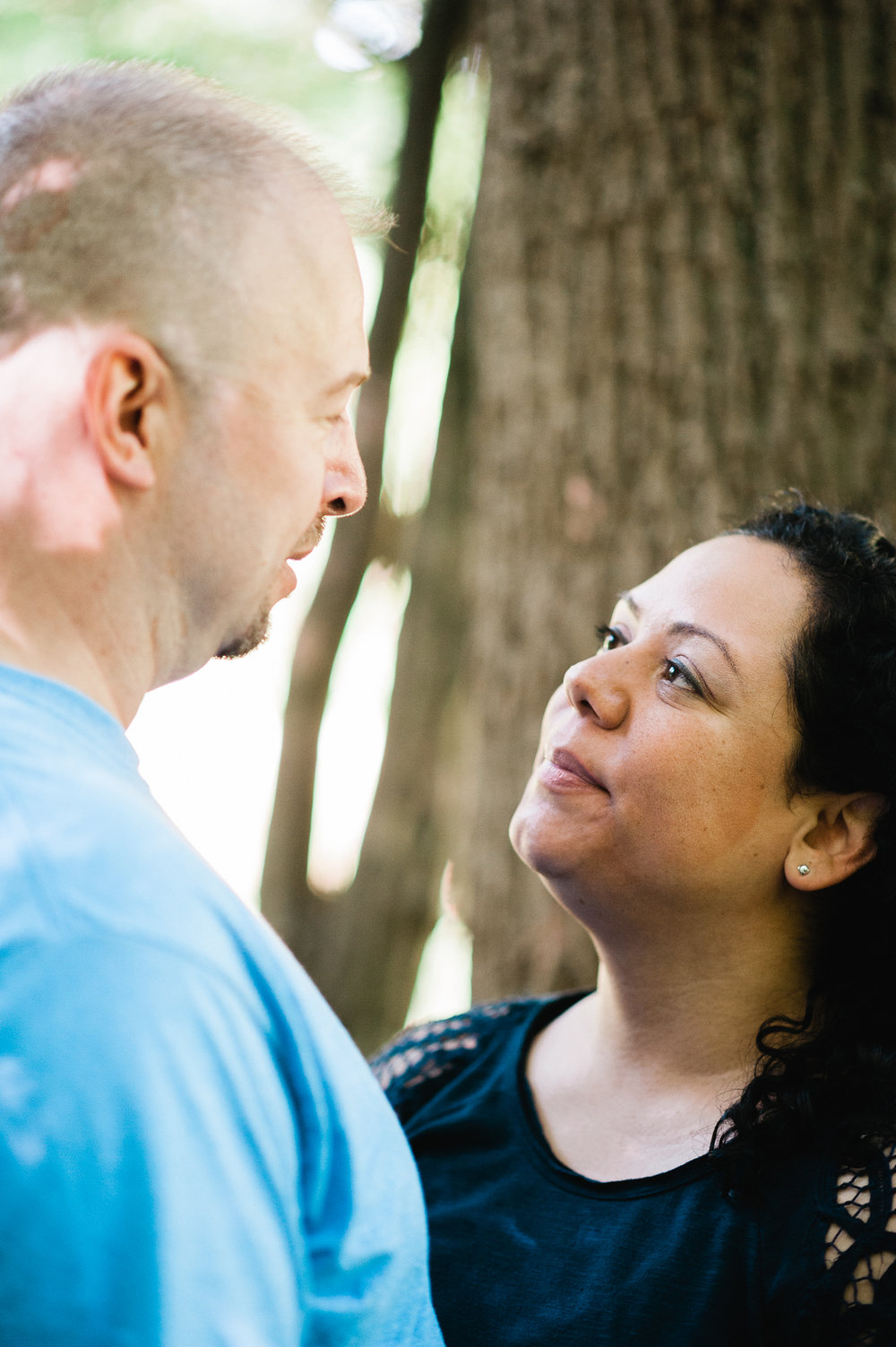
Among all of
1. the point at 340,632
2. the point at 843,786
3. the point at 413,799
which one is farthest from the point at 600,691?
the point at 340,632

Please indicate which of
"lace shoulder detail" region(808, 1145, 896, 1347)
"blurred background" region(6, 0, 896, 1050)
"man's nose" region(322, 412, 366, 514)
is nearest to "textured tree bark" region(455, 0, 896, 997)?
"blurred background" region(6, 0, 896, 1050)

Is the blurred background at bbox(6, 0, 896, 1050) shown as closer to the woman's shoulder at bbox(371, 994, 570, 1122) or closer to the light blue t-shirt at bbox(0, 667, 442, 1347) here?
the woman's shoulder at bbox(371, 994, 570, 1122)

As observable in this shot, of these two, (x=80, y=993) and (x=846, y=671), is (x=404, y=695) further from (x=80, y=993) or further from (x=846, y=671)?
(x=80, y=993)

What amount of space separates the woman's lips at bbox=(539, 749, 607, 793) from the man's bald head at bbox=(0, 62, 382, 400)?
1.01 m

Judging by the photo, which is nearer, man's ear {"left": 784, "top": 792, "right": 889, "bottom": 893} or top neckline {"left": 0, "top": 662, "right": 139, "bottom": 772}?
top neckline {"left": 0, "top": 662, "right": 139, "bottom": 772}

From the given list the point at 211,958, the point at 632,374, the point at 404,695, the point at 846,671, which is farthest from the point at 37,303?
the point at 404,695

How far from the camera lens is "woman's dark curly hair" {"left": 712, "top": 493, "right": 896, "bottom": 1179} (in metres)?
1.64

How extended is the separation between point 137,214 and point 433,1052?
5.43 feet

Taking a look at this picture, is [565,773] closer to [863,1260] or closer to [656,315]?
[863,1260]

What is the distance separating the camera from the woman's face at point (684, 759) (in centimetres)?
176

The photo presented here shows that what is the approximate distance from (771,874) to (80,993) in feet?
4.38

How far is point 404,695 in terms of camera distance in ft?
17.9

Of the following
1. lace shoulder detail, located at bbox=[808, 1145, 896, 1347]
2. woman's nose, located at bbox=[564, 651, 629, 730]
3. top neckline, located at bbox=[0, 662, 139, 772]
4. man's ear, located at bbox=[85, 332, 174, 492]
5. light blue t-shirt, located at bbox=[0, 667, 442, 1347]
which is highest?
man's ear, located at bbox=[85, 332, 174, 492]

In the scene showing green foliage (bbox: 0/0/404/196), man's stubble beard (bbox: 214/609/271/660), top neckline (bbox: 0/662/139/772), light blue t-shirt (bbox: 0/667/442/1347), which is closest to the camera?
light blue t-shirt (bbox: 0/667/442/1347)
